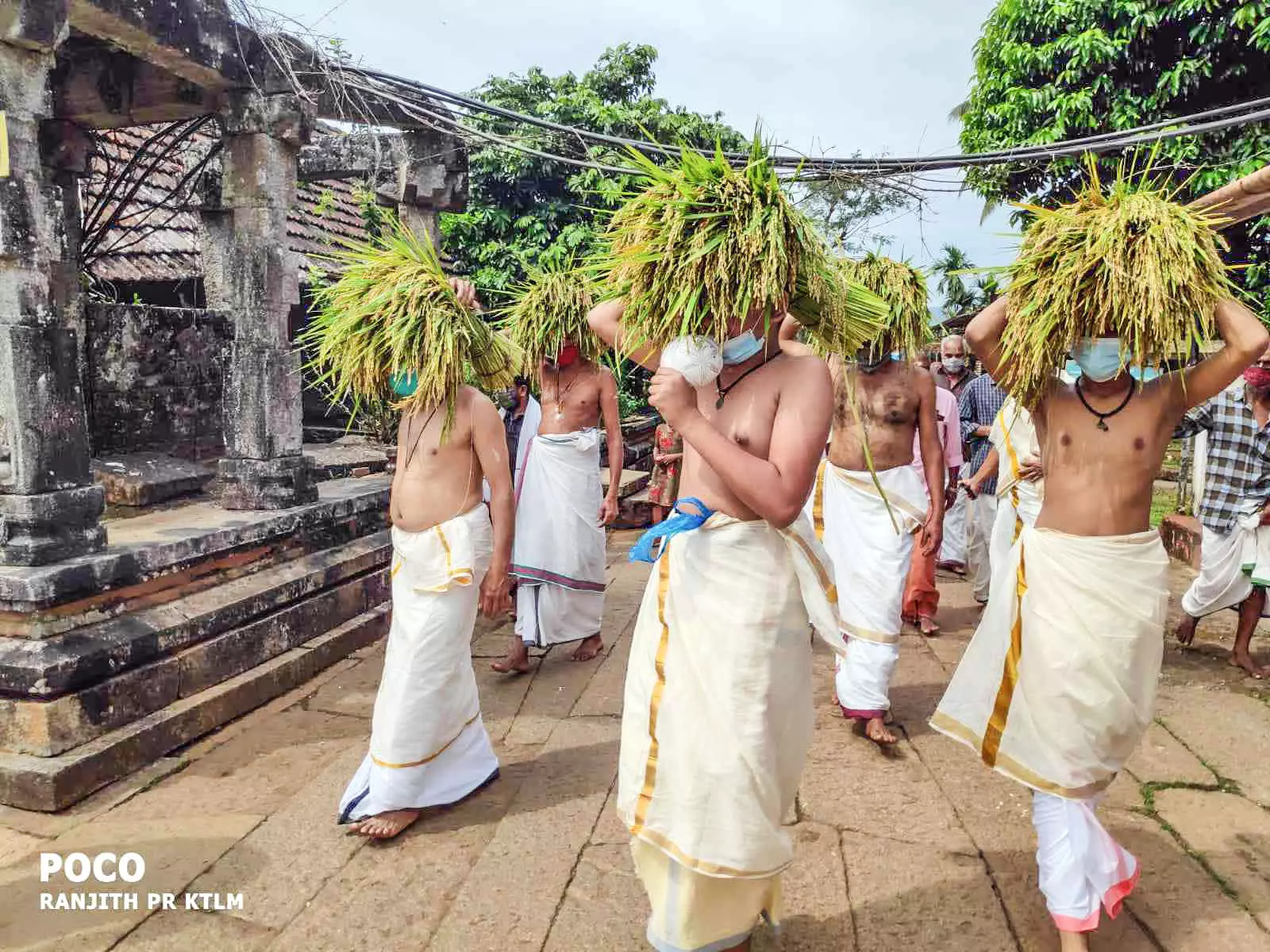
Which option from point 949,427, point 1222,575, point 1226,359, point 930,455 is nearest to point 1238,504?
point 1222,575

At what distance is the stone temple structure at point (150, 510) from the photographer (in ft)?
13.0

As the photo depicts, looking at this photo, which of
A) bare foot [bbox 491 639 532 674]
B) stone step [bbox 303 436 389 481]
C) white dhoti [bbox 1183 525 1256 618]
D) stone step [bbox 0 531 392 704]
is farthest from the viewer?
stone step [bbox 303 436 389 481]

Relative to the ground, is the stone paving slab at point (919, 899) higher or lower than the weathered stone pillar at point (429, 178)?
lower

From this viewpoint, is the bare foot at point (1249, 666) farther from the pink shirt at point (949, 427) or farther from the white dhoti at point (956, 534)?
the white dhoti at point (956, 534)

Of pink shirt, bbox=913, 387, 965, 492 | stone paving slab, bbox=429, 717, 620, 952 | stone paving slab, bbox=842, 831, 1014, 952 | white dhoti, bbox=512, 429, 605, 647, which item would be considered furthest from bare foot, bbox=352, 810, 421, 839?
pink shirt, bbox=913, 387, 965, 492

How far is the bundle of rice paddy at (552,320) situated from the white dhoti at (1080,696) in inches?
133

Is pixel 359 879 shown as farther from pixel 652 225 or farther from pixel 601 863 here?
pixel 652 225

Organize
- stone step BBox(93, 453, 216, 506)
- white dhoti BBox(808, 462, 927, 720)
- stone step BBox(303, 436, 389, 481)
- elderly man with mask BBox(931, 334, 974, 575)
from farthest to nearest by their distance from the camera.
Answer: elderly man with mask BBox(931, 334, 974, 575) → stone step BBox(303, 436, 389, 481) → stone step BBox(93, 453, 216, 506) → white dhoti BBox(808, 462, 927, 720)

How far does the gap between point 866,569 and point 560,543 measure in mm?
1944

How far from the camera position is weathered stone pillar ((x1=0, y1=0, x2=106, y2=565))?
3996mm

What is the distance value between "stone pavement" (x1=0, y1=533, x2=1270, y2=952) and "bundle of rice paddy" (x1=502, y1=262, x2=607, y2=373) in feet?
7.48

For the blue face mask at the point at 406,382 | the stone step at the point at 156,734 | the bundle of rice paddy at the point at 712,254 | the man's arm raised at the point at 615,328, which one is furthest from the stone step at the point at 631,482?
the bundle of rice paddy at the point at 712,254

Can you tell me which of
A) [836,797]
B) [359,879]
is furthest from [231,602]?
[836,797]

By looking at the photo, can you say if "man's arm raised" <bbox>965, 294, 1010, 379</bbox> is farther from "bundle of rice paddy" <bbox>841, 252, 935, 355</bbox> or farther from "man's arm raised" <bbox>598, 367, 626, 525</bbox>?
"man's arm raised" <bbox>598, 367, 626, 525</bbox>
